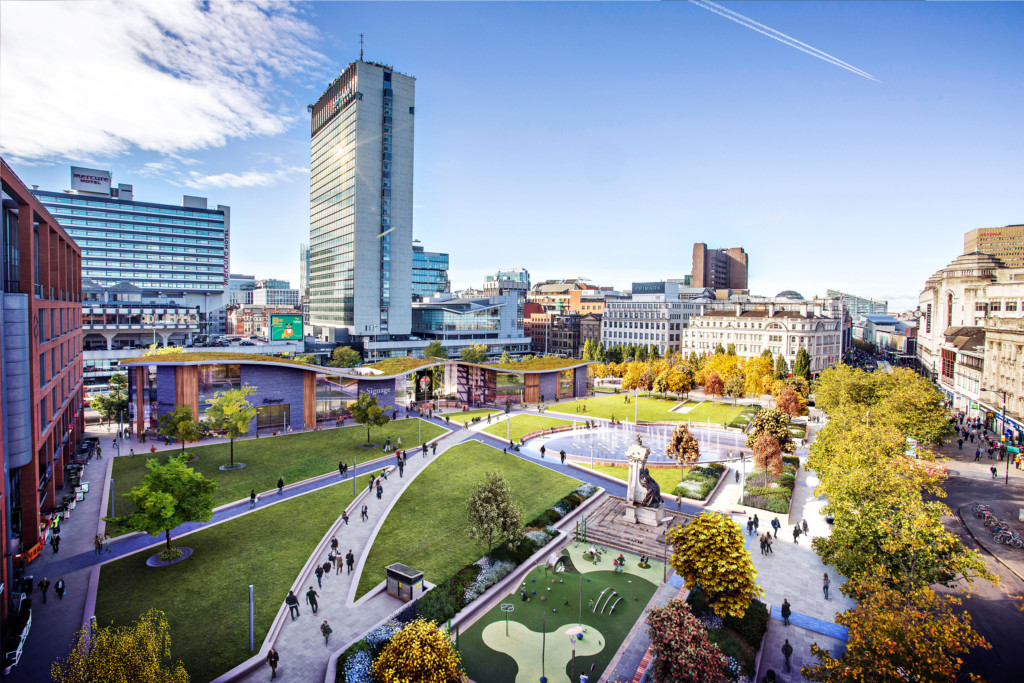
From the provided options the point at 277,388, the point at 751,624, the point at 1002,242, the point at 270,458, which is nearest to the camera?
the point at 751,624

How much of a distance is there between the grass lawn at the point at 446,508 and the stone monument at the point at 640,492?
20.1 ft

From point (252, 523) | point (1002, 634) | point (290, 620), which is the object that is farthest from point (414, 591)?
point (1002, 634)

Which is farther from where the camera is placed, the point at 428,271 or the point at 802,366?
the point at 428,271

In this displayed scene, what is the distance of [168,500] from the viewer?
2692 centimetres

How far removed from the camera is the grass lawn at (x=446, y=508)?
28.8 metres

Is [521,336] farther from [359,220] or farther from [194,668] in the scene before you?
[194,668]

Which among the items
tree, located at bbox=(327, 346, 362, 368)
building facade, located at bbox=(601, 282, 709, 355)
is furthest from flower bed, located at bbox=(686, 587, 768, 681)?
building facade, located at bbox=(601, 282, 709, 355)

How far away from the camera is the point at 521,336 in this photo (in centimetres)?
14700

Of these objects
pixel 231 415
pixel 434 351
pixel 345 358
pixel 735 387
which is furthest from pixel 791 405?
pixel 345 358

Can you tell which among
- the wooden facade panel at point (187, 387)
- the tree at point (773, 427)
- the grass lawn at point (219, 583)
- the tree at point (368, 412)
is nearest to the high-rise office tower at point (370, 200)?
the wooden facade panel at point (187, 387)

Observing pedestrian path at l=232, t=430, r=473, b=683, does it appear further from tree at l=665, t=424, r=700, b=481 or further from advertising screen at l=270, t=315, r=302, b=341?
advertising screen at l=270, t=315, r=302, b=341

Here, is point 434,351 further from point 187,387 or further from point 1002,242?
point 1002,242

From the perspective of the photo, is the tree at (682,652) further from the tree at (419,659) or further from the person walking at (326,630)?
the person walking at (326,630)

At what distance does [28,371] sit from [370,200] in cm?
10296
